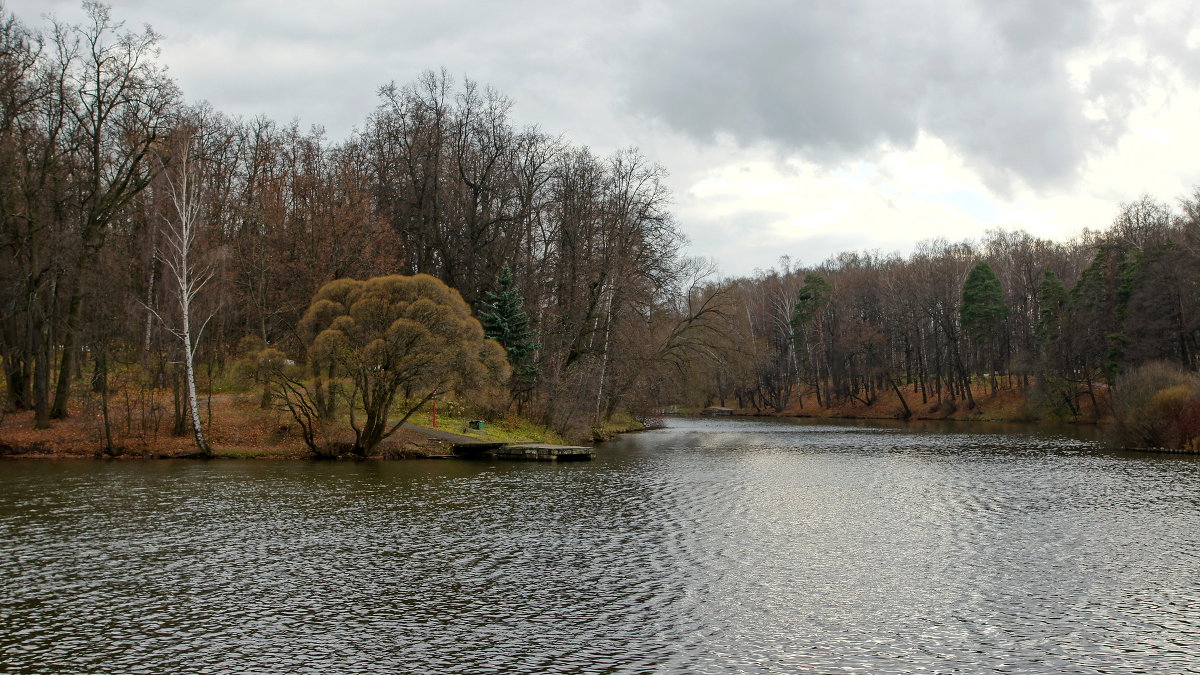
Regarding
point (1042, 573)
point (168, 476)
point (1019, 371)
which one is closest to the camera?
point (1042, 573)

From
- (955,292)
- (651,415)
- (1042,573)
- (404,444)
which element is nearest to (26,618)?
(1042,573)

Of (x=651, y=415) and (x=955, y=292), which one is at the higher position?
(x=955, y=292)

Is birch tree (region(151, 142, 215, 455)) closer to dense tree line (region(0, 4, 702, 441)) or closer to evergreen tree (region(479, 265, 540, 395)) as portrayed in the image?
dense tree line (region(0, 4, 702, 441))

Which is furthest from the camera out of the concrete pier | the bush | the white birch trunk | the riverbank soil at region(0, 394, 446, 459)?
the concrete pier

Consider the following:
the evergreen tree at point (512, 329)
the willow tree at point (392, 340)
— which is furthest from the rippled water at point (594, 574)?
the evergreen tree at point (512, 329)

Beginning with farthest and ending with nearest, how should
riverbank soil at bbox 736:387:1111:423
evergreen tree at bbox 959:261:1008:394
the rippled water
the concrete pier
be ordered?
1. evergreen tree at bbox 959:261:1008:394
2. riverbank soil at bbox 736:387:1111:423
3. the concrete pier
4. the rippled water

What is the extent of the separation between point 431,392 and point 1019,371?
2123 inches

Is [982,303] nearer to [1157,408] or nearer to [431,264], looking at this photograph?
[1157,408]

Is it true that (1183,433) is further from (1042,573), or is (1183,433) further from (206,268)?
(206,268)

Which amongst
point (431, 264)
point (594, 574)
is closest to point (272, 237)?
point (431, 264)

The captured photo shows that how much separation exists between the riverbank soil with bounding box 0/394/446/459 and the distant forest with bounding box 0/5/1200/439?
4.42ft

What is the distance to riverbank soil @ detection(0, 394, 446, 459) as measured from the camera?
34438 millimetres

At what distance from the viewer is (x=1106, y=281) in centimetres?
6412

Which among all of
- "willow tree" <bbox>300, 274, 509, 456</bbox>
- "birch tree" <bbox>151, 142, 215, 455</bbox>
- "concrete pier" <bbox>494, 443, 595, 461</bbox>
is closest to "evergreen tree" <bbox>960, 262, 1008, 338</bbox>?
"concrete pier" <bbox>494, 443, 595, 461</bbox>
